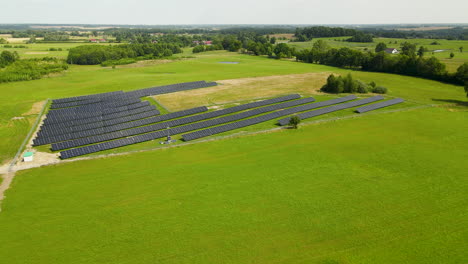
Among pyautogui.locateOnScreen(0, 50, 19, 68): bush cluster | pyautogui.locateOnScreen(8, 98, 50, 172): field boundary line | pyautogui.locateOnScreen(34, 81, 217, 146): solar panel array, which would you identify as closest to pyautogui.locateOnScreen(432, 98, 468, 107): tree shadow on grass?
pyautogui.locateOnScreen(34, 81, 217, 146): solar panel array

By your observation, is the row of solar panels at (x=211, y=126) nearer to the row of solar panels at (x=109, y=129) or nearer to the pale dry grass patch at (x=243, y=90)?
the row of solar panels at (x=109, y=129)

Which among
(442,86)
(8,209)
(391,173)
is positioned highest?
(442,86)

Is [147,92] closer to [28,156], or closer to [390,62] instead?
[28,156]

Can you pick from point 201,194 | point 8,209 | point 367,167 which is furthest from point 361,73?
point 8,209

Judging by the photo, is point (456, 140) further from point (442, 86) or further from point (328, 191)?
point (442, 86)

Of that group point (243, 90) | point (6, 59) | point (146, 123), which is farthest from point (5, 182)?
point (6, 59)
